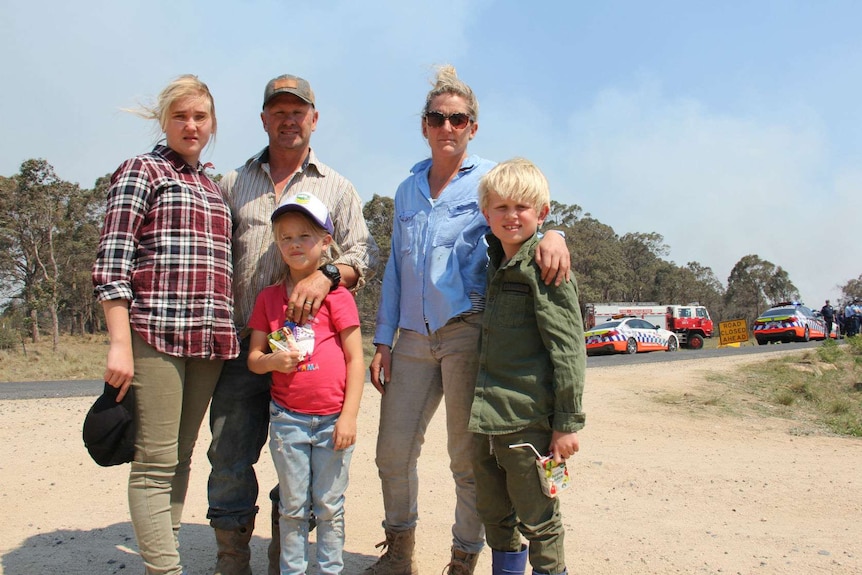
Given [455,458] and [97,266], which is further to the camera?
[455,458]

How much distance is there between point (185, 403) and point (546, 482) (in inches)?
60.1

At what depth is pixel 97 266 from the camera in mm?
2588

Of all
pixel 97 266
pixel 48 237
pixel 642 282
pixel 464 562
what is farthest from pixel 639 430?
pixel 642 282

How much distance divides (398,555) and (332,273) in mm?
1385

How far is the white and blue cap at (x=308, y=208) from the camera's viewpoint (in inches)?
109

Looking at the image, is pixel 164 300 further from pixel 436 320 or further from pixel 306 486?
pixel 436 320

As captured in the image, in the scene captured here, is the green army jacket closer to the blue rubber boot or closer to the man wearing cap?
the blue rubber boot

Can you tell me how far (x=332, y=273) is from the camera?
113 inches

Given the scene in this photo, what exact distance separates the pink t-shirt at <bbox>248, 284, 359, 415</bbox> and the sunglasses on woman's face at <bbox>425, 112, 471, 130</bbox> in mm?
863

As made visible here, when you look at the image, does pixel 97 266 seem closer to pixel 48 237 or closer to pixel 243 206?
pixel 243 206

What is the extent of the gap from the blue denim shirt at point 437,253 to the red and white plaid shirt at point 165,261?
0.80 metres

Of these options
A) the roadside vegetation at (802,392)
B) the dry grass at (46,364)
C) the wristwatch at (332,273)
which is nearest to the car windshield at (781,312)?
the roadside vegetation at (802,392)

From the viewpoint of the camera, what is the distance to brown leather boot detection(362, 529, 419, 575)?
315 cm

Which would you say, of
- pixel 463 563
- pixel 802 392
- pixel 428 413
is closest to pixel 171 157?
pixel 428 413
